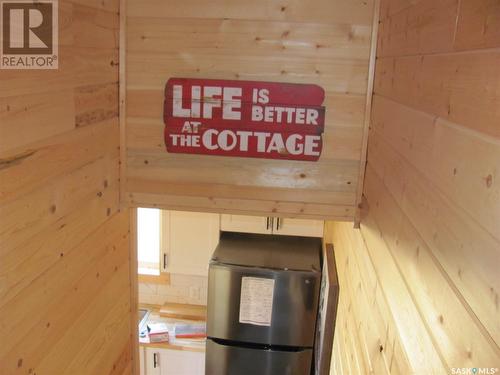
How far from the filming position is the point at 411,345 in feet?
3.61

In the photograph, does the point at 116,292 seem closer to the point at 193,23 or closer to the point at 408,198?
the point at 193,23

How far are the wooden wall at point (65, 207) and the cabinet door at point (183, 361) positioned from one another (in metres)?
1.61

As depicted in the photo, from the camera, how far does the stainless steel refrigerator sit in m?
3.21

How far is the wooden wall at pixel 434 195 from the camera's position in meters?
0.76

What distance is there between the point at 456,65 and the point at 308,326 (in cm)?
252

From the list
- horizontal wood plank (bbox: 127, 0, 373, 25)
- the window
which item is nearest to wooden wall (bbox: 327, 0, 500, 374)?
horizontal wood plank (bbox: 127, 0, 373, 25)

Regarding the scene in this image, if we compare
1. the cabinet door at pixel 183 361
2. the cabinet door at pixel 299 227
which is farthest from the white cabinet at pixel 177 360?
the cabinet door at pixel 299 227

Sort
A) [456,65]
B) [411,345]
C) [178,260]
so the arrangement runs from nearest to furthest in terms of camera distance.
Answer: [456,65]
[411,345]
[178,260]

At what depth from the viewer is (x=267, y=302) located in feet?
10.6

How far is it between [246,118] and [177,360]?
2.37 m

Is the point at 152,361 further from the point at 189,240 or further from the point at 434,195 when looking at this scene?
the point at 434,195

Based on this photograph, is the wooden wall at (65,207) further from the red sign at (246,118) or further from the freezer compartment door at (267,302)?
the freezer compartment door at (267,302)

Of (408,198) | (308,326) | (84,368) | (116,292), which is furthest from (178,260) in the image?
(408,198)

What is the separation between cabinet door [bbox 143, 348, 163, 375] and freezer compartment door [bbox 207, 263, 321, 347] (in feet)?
2.52
